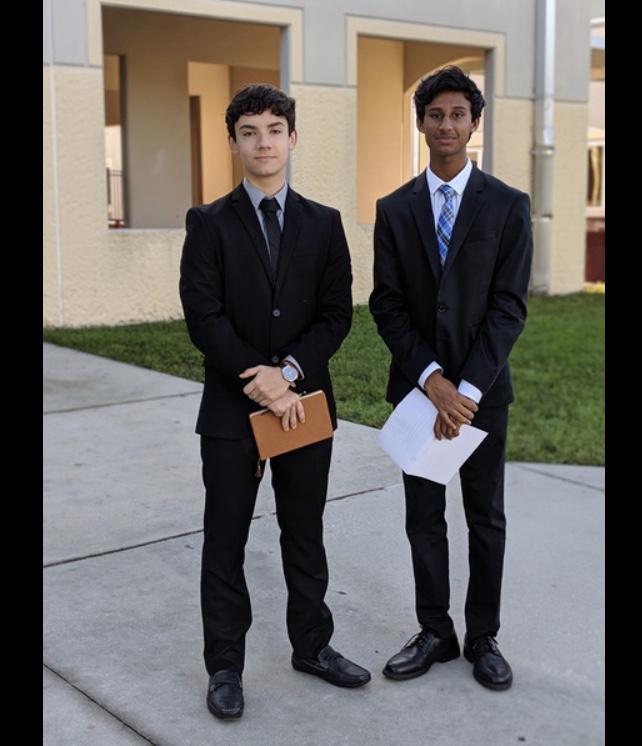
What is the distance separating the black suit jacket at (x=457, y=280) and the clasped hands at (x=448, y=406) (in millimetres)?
48

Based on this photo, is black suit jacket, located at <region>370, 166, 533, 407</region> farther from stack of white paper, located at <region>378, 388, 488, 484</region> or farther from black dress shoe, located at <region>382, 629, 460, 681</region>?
black dress shoe, located at <region>382, 629, 460, 681</region>

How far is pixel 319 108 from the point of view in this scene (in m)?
2.57

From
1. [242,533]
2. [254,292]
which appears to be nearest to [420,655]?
[242,533]

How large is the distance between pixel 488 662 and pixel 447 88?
5.10 feet

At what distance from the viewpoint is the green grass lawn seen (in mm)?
2867

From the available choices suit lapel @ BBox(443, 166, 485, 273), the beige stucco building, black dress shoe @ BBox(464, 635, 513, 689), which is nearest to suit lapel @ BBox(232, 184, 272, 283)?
the beige stucco building

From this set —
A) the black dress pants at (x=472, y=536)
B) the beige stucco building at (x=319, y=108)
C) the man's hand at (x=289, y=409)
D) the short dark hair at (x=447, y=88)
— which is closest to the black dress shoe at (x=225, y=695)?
the black dress pants at (x=472, y=536)

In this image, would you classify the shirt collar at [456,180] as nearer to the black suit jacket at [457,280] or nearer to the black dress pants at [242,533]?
the black suit jacket at [457,280]

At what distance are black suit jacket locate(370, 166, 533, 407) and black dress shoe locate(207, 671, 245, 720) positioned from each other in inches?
36.9

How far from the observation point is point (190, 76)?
283 cm

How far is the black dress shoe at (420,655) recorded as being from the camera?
2.84 metres
